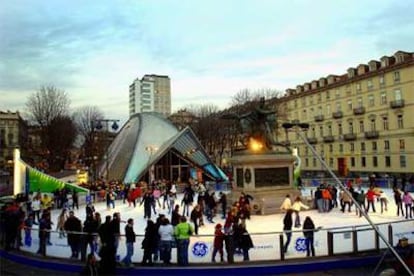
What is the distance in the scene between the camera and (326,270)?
13.1 meters

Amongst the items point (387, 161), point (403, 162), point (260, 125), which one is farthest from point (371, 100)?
point (260, 125)

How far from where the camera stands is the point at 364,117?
67750 mm

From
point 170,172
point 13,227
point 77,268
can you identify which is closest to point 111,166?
point 170,172

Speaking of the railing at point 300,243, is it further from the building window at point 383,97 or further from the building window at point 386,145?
the building window at point 383,97

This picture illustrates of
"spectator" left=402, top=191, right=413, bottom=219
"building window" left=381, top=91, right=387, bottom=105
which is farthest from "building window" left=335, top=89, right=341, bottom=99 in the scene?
"spectator" left=402, top=191, right=413, bottom=219

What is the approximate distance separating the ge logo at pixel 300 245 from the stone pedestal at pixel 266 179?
11.4 metres

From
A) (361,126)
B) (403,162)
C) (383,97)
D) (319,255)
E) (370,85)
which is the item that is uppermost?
(370,85)

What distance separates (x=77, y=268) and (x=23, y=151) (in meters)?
59.4

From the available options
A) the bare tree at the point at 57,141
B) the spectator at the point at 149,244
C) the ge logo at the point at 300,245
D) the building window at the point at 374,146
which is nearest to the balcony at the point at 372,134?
the building window at the point at 374,146

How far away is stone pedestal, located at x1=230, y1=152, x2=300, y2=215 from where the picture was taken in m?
25.2

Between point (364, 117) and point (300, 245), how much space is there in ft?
193

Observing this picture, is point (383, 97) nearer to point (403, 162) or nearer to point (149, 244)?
point (403, 162)

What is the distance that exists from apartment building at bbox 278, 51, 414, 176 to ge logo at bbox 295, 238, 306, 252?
2004 inches

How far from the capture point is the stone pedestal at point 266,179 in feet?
82.6
